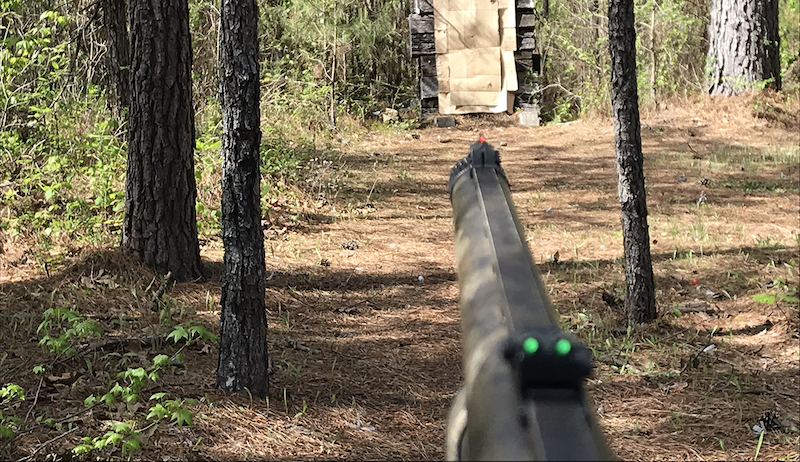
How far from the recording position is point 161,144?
18.9ft

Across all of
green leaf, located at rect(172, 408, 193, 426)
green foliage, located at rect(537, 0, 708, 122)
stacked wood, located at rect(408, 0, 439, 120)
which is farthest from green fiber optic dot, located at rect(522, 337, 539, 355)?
stacked wood, located at rect(408, 0, 439, 120)

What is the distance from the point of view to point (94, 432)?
349cm

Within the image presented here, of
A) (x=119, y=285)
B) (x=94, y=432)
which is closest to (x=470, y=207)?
(x=94, y=432)

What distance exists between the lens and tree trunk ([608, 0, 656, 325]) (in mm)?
4953

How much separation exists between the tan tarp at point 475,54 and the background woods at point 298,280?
5642 mm

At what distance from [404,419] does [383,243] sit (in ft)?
12.3

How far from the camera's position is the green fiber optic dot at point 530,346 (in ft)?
3.61

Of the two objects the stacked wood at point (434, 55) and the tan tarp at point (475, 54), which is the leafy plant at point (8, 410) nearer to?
the stacked wood at point (434, 55)

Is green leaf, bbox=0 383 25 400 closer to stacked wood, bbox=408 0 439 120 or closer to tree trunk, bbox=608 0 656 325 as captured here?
tree trunk, bbox=608 0 656 325

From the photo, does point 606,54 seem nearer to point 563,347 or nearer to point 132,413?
point 132,413

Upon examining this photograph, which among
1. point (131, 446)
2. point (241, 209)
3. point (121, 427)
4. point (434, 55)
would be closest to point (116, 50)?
point (241, 209)

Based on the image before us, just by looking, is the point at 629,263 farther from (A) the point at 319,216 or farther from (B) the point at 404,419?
(A) the point at 319,216

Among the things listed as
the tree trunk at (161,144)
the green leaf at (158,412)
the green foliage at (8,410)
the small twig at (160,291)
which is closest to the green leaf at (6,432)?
the green foliage at (8,410)

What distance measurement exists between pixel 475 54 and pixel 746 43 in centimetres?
608
